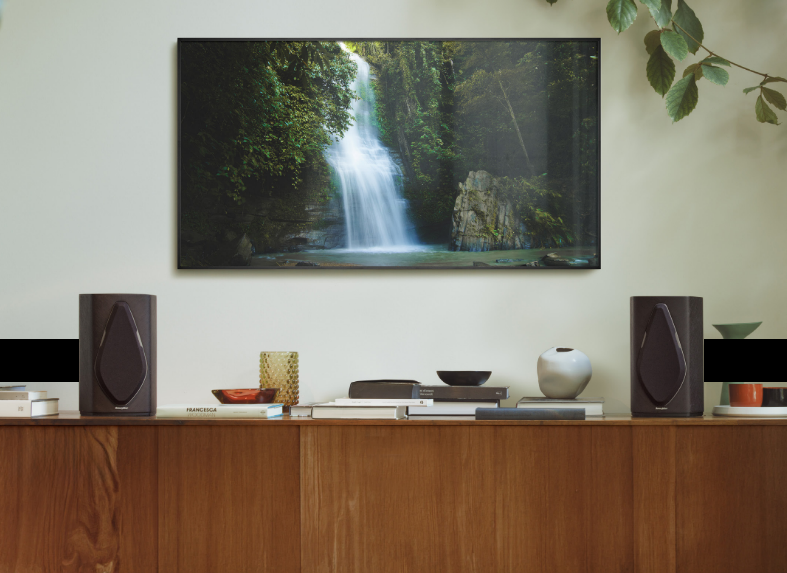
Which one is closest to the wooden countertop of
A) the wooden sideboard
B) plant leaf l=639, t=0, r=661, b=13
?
the wooden sideboard

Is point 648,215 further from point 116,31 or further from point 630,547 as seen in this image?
point 116,31

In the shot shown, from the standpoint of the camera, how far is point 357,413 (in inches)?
56.9

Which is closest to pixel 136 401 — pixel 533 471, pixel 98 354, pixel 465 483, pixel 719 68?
pixel 98 354

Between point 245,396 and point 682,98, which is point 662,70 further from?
point 245,396

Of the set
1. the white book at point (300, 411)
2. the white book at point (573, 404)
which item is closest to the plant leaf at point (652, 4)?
the white book at point (573, 404)

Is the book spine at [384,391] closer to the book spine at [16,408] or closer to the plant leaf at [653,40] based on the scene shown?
the book spine at [16,408]

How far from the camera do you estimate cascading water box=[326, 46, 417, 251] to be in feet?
6.11

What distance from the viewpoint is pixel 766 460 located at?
1382mm

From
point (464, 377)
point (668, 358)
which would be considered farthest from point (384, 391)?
point (668, 358)

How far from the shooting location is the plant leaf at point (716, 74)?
1.70 metres

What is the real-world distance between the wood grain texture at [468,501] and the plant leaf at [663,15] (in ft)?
3.59

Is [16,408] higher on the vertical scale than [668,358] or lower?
lower

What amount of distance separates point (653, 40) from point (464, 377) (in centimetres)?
109

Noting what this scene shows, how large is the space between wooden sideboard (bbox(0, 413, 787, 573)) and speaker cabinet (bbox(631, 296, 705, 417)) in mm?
117
